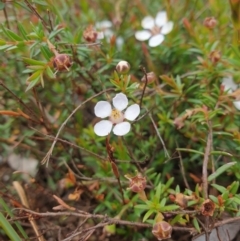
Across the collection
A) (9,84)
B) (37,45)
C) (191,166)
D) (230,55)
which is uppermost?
(37,45)

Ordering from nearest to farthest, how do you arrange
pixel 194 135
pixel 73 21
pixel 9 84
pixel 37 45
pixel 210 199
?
pixel 210 199, pixel 37 45, pixel 194 135, pixel 9 84, pixel 73 21

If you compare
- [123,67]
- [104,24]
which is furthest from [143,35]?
[123,67]

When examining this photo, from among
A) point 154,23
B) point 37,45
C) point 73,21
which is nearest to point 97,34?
point 37,45

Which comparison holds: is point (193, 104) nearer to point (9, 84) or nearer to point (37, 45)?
point (37, 45)

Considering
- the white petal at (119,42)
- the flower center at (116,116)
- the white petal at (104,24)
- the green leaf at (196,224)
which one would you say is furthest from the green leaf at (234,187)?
the white petal at (104,24)

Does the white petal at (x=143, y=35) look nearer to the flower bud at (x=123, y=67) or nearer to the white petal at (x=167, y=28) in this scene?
the white petal at (x=167, y=28)
